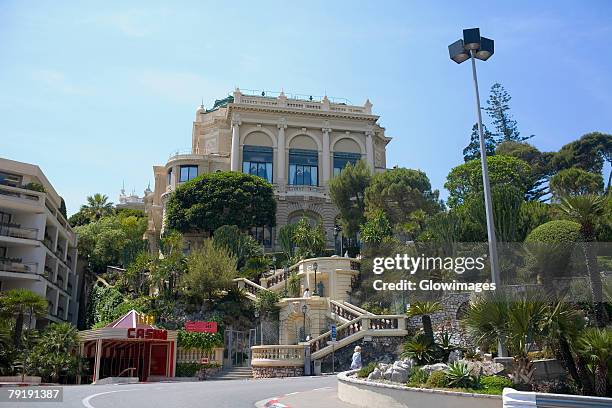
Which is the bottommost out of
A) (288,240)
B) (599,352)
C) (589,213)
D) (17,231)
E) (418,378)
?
(418,378)

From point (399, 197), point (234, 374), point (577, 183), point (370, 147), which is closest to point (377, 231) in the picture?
point (399, 197)

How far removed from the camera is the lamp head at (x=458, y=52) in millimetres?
19500

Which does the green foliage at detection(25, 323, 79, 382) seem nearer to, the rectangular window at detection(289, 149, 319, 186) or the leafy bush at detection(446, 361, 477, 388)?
the leafy bush at detection(446, 361, 477, 388)

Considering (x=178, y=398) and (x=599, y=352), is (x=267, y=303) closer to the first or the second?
(x=178, y=398)

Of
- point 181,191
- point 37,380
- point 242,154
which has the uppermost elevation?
point 242,154

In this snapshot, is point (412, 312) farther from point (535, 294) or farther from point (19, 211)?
point (19, 211)

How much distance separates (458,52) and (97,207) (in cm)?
6278

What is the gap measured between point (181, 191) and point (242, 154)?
9.76m

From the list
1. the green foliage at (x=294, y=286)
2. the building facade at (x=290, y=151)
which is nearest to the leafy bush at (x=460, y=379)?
the green foliage at (x=294, y=286)

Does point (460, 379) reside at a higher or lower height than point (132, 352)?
lower

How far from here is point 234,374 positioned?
104ft

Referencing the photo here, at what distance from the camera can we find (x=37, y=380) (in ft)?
83.7

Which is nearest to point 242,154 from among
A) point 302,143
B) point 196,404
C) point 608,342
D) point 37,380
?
point 302,143

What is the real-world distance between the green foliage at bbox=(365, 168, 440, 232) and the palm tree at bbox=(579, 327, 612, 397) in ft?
123
